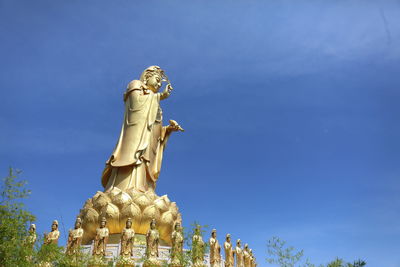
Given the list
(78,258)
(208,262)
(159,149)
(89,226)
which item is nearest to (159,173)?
(159,149)

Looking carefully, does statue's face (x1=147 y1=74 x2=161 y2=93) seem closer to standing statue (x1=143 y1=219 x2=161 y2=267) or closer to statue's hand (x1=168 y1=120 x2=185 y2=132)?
statue's hand (x1=168 y1=120 x2=185 y2=132)

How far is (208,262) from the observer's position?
12273 mm

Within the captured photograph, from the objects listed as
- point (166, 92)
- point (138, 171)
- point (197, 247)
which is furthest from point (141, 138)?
point (197, 247)

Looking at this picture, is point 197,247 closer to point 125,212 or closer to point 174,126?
point 125,212

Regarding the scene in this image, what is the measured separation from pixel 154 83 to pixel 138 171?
4198 millimetres

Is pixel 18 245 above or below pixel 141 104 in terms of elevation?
below

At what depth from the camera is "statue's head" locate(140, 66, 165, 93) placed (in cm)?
1897

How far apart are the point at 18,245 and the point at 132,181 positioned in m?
7.25

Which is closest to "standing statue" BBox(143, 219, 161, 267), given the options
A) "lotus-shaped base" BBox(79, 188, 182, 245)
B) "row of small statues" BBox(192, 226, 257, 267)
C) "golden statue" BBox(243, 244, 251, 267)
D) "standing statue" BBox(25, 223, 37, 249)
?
"row of small statues" BBox(192, 226, 257, 267)

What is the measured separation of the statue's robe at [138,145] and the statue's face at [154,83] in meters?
0.42

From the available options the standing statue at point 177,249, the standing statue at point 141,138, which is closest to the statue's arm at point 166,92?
the standing statue at point 141,138

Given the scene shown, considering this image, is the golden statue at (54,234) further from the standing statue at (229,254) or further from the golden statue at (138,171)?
the standing statue at (229,254)

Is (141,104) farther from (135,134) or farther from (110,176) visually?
(110,176)

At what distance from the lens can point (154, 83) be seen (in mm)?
18953
